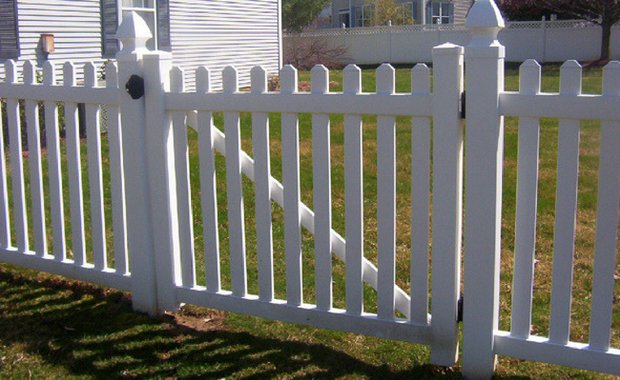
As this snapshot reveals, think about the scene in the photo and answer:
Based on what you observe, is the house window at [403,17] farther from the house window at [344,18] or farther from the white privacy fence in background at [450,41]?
the house window at [344,18]

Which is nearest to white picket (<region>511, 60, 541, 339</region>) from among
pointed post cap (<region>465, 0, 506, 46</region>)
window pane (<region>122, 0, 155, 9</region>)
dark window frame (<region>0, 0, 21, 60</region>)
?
pointed post cap (<region>465, 0, 506, 46</region>)

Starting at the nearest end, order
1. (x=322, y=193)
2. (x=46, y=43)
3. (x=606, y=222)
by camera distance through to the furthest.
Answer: (x=606, y=222) → (x=322, y=193) → (x=46, y=43)

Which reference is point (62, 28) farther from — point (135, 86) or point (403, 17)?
point (403, 17)

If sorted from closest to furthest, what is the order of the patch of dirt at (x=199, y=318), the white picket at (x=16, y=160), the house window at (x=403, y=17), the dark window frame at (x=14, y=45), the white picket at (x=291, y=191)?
the white picket at (x=291, y=191)
the patch of dirt at (x=199, y=318)
the white picket at (x=16, y=160)
the dark window frame at (x=14, y=45)
the house window at (x=403, y=17)

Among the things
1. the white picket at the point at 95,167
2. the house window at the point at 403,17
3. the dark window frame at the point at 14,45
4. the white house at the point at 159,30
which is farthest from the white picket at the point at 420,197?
the house window at the point at 403,17

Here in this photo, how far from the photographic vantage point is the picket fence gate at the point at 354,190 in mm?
3256

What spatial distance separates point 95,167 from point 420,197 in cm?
189

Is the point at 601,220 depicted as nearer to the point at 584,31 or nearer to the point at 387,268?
the point at 387,268

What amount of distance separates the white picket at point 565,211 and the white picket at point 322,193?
1.02 metres

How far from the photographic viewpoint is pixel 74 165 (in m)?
4.50

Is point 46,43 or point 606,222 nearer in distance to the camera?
point 606,222

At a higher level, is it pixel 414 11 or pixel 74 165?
pixel 414 11

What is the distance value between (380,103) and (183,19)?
487 inches

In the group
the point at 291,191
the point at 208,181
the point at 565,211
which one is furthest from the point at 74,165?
the point at 565,211
